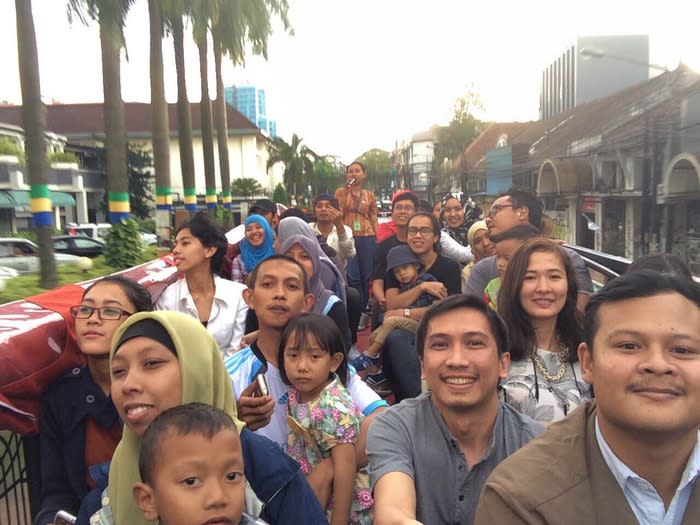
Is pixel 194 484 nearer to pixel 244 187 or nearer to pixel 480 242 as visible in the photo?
pixel 480 242

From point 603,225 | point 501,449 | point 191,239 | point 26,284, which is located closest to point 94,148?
Result: point 603,225

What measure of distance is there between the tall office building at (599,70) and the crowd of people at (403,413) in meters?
48.0

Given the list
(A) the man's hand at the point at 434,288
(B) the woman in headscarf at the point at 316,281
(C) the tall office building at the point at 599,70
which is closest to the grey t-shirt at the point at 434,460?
(B) the woman in headscarf at the point at 316,281

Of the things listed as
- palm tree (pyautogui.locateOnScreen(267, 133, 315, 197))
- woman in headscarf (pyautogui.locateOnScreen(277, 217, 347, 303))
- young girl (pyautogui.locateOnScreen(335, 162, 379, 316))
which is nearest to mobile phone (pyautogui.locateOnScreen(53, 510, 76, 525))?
woman in headscarf (pyautogui.locateOnScreen(277, 217, 347, 303))

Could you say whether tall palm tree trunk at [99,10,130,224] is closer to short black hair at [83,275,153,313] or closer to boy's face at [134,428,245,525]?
short black hair at [83,275,153,313]

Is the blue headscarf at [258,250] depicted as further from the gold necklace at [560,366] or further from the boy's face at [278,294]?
the gold necklace at [560,366]

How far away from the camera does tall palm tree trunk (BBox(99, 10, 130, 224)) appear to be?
37.2 ft

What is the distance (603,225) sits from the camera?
55.7 ft

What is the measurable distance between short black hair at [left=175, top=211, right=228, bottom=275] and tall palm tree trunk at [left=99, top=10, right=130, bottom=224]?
7.59 m

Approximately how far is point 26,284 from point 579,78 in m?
51.2

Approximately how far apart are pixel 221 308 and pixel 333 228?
114 inches

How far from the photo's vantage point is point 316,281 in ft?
13.3

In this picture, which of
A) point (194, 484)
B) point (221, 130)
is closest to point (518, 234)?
point (194, 484)

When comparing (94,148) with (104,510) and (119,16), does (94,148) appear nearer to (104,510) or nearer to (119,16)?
(119,16)
